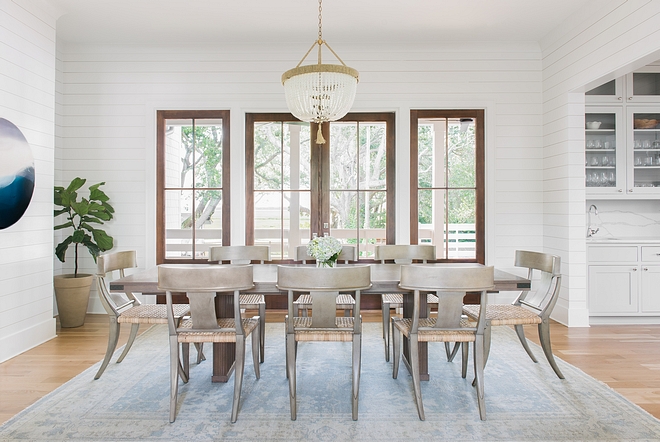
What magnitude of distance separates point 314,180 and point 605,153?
10.5 ft

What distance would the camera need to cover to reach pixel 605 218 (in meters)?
4.91

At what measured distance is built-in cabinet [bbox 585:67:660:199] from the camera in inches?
178

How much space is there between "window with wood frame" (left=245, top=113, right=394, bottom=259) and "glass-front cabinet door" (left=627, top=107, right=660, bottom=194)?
8.37 ft

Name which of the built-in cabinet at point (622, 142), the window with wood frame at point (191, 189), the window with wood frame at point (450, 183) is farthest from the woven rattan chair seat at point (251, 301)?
the built-in cabinet at point (622, 142)

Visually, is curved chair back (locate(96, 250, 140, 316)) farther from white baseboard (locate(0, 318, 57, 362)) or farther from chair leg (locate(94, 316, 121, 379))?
white baseboard (locate(0, 318, 57, 362))

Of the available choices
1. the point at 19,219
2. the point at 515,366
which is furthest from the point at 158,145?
the point at 515,366

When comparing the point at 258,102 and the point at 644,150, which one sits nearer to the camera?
the point at 644,150

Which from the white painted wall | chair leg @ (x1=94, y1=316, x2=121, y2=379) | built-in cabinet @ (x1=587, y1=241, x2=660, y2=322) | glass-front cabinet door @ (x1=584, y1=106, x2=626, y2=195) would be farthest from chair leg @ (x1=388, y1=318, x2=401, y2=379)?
glass-front cabinet door @ (x1=584, y1=106, x2=626, y2=195)

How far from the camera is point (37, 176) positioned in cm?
379

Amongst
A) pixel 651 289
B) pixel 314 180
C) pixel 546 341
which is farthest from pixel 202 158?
pixel 651 289

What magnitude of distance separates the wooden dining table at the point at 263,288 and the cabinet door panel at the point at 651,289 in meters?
2.38

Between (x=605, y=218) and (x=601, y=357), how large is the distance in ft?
7.03

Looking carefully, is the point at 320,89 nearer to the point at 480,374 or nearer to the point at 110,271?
the point at 110,271

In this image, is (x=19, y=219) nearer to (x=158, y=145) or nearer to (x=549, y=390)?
(x=158, y=145)
